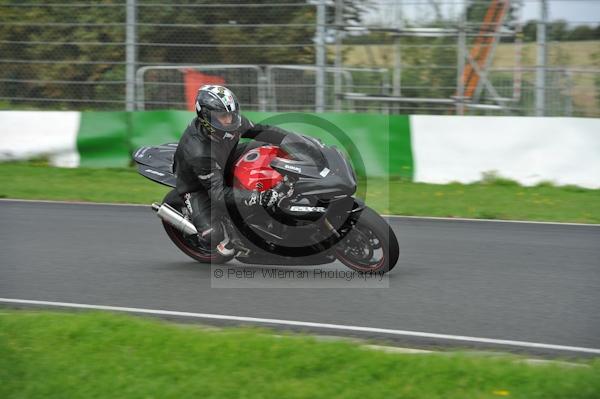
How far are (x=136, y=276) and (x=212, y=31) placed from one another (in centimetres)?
779

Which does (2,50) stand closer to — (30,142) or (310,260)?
(30,142)

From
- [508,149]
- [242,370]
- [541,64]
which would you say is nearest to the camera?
[242,370]

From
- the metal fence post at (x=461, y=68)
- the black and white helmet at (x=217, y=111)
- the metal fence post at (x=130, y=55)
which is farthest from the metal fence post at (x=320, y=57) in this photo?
the black and white helmet at (x=217, y=111)

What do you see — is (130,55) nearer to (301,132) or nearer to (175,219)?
(301,132)

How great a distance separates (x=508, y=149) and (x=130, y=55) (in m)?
6.35

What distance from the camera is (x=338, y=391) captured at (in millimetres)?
4328

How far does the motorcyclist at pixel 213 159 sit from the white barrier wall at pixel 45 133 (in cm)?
730

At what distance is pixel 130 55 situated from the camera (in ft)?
48.5

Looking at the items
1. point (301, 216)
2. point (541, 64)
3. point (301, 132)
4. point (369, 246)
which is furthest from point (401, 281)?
point (541, 64)

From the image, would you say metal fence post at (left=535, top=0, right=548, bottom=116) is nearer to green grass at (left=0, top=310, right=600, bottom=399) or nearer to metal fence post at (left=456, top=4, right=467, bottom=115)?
metal fence post at (left=456, top=4, right=467, bottom=115)

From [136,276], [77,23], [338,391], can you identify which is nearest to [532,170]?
[136,276]

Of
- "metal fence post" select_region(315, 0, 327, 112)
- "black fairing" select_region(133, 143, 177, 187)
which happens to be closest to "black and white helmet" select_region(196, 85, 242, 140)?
"black fairing" select_region(133, 143, 177, 187)

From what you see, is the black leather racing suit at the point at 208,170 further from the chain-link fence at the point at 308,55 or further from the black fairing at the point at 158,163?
the chain-link fence at the point at 308,55

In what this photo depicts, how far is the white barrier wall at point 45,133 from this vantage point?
1441cm
